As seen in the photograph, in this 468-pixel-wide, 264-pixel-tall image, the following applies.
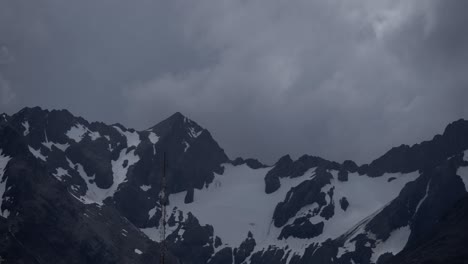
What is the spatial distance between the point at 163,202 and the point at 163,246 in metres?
6.20

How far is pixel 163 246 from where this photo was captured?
10544 cm

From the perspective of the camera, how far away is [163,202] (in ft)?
353
